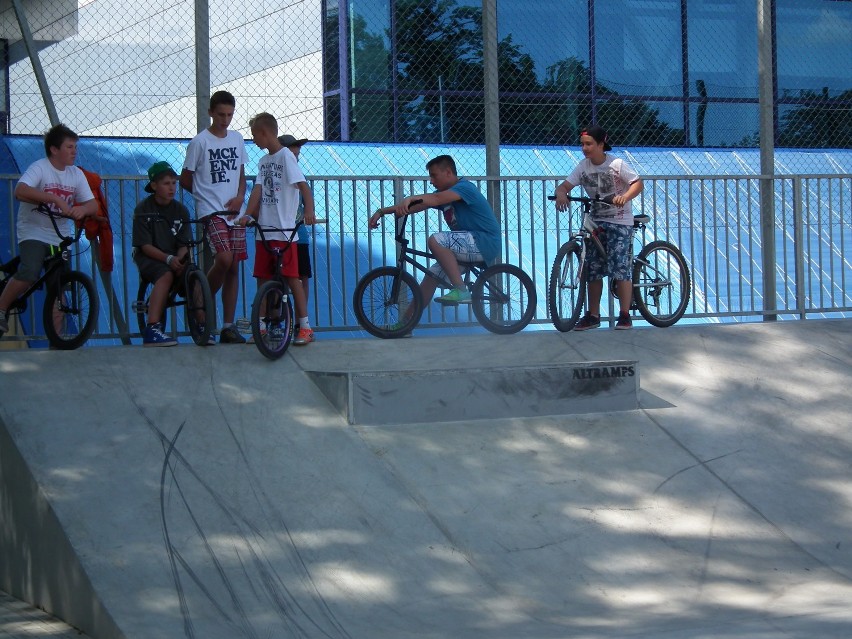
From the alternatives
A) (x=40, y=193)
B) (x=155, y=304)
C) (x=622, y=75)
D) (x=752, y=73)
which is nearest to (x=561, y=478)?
(x=155, y=304)

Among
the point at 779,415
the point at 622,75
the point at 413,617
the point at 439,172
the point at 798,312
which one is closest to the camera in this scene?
the point at 413,617

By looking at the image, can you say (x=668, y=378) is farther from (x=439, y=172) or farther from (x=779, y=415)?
(x=439, y=172)

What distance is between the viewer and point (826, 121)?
22.3 metres

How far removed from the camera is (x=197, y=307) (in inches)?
311

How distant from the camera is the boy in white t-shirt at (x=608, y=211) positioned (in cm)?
914

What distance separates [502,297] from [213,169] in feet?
7.96

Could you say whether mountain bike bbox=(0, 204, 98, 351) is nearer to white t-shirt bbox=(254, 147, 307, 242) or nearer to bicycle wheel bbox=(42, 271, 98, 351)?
bicycle wheel bbox=(42, 271, 98, 351)

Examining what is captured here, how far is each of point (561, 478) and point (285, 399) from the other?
1788 mm

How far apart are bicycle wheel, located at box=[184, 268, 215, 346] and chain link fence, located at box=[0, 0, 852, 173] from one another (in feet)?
18.2

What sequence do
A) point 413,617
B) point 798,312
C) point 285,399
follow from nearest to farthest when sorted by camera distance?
point 413,617 < point 285,399 < point 798,312

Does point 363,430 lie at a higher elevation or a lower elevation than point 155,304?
lower

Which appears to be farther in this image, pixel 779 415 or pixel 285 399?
pixel 779 415

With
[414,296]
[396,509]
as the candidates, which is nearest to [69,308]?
[414,296]

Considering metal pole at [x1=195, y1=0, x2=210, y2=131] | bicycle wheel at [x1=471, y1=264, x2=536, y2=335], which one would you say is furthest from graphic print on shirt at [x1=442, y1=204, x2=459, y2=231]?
metal pole at [x1=195, y1=0, x2=210, y2=131]
